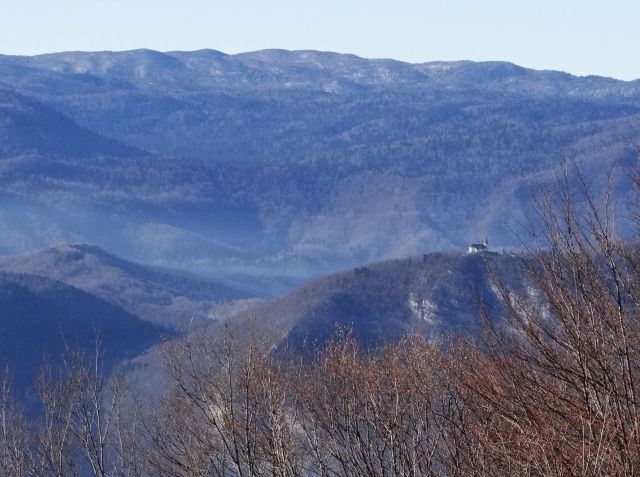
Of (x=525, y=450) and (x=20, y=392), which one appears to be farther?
(x=20, y=392)

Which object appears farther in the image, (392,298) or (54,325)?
(54,325)

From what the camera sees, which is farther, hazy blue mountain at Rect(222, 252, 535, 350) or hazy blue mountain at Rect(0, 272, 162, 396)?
hazy blue mountain at Rect(0, 272, 162, 396)

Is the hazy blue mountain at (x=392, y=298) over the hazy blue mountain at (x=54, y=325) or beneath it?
over

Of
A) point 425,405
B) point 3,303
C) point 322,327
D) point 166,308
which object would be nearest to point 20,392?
point 322,327

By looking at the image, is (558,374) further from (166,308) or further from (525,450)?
(166,308)

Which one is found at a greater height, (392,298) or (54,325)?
(392,298)

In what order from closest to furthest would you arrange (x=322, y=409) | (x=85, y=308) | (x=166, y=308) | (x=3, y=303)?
1. (x=322, y=409)
2. (x=3, y=303)
3. (x=85, y=308)
4. (x=166, y=308)

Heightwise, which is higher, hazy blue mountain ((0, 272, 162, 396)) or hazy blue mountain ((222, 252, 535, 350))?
hazy blue mountain ((222, 252, 535, 350))

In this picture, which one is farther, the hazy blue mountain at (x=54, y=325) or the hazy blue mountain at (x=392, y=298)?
the hazy blue mountain at (x=54, y=325)
